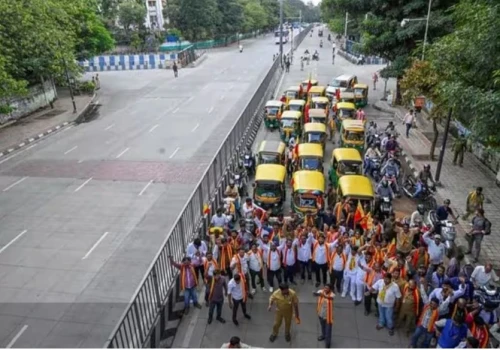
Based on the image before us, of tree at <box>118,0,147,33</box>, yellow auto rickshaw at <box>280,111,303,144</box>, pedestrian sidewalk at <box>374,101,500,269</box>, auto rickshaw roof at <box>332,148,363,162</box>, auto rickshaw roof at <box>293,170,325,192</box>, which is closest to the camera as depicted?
pedestrian sidewalk at <box>374,101,500,269</box>

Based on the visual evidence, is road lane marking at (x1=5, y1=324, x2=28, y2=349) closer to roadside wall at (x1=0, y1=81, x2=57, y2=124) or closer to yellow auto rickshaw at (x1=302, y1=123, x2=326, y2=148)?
yellow auto rickshaw at (x1=302, y1=123, x2=326, y2=148)

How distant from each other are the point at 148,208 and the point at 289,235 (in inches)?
234

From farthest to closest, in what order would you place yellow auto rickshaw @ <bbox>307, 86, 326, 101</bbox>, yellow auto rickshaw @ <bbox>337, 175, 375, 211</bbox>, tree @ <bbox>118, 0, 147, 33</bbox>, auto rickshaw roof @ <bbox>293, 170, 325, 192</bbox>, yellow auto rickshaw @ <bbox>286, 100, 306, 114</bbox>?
tree @ <bbox>118, 0, 147, 33</bbox>, yellow auto rickshaw @ <bbox>307, 86, 326, 101</bbox>, yellow auto rickshaw @ <bbox>286, 100, 306, 114</bbox>, auto rickshaw roof @ <bbox>293, 170, 325, 192</bbox>, yellow auto rickshaw @ <bbox>337, 175, 375, 211</bbox>

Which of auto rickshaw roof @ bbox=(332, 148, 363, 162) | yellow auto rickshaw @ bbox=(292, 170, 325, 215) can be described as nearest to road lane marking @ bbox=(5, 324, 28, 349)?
yellow auto rickshaw @ bbox=(292, 170, 325, 215)

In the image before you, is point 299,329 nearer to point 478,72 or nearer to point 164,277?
point 164,277

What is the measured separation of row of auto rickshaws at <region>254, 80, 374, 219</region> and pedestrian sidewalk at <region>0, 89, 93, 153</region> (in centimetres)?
1255

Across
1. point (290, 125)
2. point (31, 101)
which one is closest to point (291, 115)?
point (290, 125)

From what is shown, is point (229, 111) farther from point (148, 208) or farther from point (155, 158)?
point (148, 208)

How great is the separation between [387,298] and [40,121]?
2443 centimetres

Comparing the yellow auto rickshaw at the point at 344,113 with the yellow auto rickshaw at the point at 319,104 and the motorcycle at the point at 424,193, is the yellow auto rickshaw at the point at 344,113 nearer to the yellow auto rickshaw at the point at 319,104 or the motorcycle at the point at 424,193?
the yellow auto rickshaw at the point at 319,104

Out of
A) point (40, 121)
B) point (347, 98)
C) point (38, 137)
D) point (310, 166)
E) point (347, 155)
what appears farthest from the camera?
point (40, 121)

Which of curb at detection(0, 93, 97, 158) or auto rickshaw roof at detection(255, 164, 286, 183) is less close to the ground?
auto rickshaw roof at detection(255, 164, 286, 183)

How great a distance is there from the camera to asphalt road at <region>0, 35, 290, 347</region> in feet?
31.4

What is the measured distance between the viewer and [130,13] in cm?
6153
